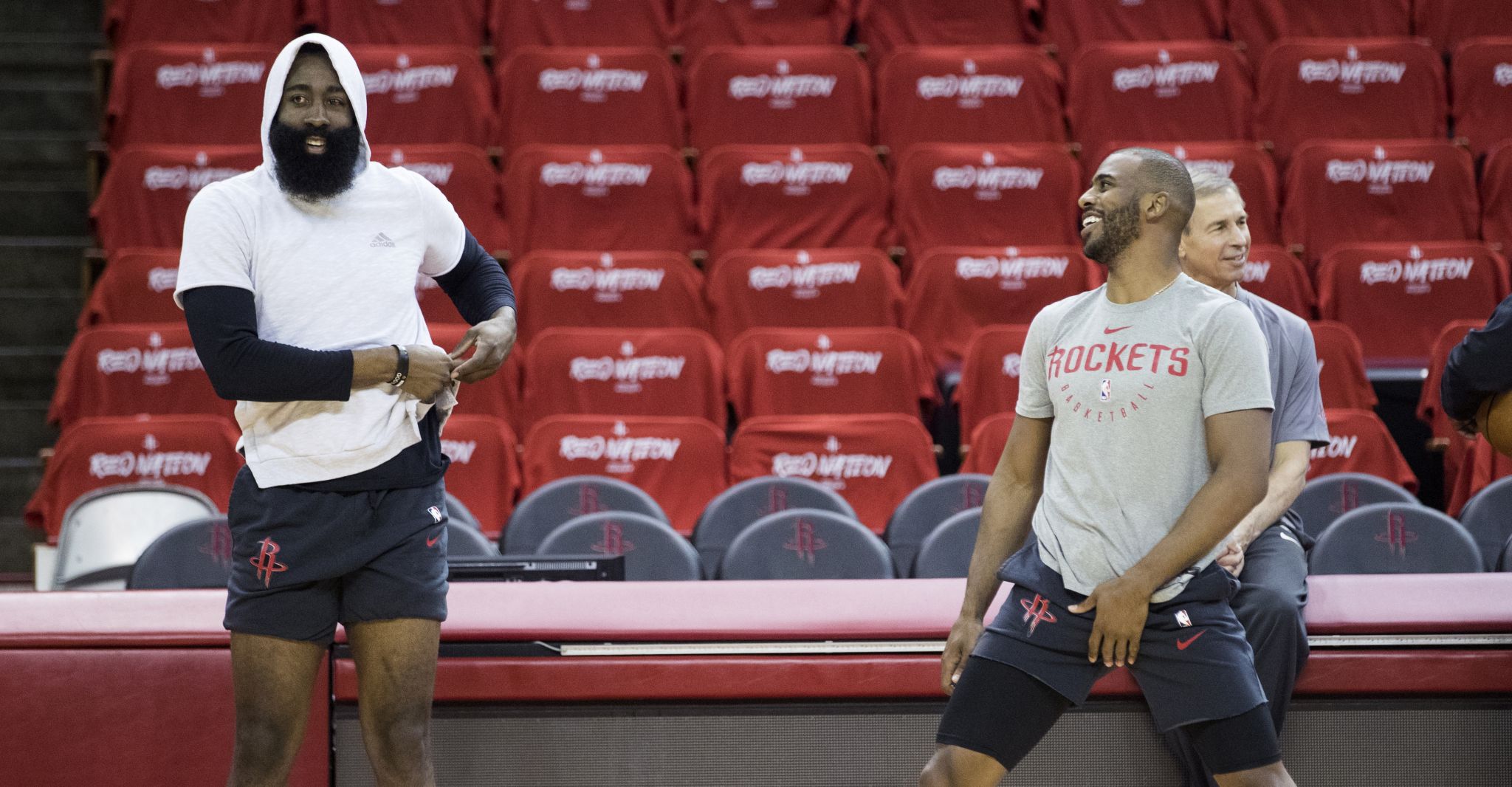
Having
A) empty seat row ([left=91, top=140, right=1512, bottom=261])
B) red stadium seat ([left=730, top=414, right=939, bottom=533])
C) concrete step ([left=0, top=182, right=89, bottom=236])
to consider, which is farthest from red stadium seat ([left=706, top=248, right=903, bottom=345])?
concrete step ([left=0, top=182, right=89, bottom=236])

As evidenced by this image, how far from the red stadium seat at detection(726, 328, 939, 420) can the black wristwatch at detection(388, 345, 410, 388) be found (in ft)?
10.1

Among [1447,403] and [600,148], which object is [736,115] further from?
[1447,403]

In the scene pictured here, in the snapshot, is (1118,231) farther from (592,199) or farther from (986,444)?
(592,199)

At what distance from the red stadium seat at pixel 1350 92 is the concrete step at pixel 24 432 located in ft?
18.5

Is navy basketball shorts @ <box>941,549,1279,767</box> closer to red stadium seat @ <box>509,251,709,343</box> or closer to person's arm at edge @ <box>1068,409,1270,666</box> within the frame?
person's arm at edge @ <box>1068,409,1270,666</box>

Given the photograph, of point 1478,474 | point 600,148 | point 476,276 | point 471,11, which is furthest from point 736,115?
point 476,276

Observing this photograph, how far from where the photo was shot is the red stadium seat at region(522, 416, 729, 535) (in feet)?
15.9

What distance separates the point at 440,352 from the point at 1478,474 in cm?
408

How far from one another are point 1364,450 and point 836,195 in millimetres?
2352

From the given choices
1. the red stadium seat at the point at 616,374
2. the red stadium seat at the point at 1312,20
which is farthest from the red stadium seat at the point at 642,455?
the red stadium seat at the point at 1312,20

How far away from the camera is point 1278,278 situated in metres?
5.52

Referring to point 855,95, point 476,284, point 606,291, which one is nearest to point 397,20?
point 606,291

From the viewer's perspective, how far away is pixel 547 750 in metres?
2.58

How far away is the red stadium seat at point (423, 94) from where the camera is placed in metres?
6.14
